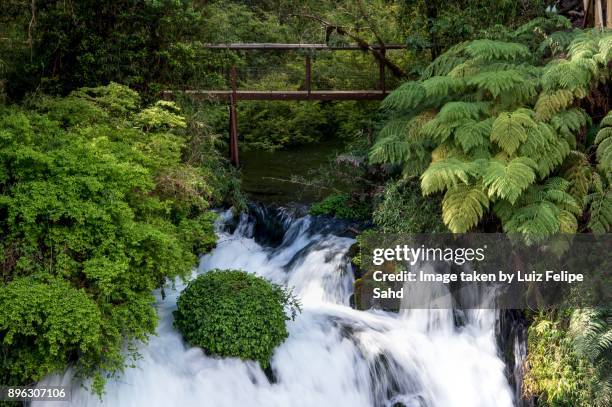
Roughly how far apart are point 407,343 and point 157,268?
315cm

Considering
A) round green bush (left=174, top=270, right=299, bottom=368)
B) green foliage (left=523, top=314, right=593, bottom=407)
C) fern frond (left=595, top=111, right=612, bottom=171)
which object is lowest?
green foliage (left=523, top=314, right=593, bottom=407)

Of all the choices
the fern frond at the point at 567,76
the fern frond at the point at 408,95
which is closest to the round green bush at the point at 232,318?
the fern frond at the point at 408,95

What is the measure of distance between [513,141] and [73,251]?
15.6 ft

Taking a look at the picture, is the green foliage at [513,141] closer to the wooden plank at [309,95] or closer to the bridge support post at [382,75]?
the bridge support post at [382,75]

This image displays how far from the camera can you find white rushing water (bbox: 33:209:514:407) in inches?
281

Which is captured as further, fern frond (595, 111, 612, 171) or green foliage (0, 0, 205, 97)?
green foliage (0, 0, 205, 97)

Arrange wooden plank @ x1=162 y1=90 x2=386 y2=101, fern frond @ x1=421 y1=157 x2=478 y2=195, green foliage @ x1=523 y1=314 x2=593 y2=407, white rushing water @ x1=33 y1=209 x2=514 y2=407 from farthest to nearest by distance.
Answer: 1. wooden plank @ x1=162 y1=90 x2=386 y2=101
2. fern frond @ x1=421 y1=157 x2=478 y2=195
3. green foliage @ x1=523 y1=314 x2=593 y2=407
4. white rushing water @ x1=33 y1=209 x2=514 y2=407

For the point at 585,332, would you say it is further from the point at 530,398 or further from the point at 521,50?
the point at 521,50

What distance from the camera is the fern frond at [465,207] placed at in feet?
25.4

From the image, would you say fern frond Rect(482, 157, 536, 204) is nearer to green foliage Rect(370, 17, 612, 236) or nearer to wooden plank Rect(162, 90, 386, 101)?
green foliage Rect(370, 17, 612, 236)

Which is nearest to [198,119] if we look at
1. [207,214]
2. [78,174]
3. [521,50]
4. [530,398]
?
[207,214]

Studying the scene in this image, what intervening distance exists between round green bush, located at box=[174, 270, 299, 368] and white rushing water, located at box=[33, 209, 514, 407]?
0.14m

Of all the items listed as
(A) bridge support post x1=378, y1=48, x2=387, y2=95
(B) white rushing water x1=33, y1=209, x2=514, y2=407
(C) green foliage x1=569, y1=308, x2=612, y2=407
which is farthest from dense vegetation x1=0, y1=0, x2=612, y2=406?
(B) white rushing water x1=33, y1=209, x2=514, y2=407

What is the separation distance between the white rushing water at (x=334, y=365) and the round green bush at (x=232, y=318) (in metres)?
0.14
